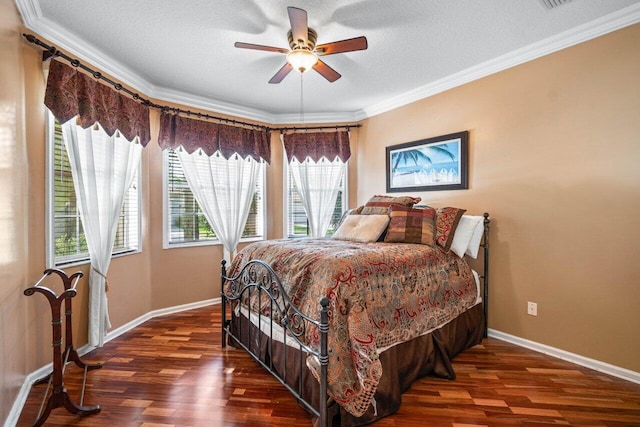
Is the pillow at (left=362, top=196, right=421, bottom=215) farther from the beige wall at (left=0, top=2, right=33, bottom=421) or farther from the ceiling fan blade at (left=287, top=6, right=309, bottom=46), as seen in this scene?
the beige wall at (left=0, top=2, right=33, bottom=421)

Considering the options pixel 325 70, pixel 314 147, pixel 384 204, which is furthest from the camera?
pixel 314 147

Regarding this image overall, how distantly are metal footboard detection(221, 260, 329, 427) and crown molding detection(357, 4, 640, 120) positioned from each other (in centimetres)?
277

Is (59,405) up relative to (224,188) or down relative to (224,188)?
down

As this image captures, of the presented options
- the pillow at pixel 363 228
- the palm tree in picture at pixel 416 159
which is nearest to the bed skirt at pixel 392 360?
the pillow at pixel 363 228

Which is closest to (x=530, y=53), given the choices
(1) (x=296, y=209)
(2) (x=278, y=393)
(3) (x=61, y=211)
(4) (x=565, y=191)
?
(4) (x=565, y=191)

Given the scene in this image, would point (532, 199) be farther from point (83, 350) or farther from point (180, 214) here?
point (83, 350)

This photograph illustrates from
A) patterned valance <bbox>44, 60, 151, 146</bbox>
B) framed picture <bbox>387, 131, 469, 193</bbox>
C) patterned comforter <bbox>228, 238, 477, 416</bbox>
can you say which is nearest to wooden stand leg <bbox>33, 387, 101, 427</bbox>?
patterned comforter <bbox>228, 238, 477, 416</bbox>

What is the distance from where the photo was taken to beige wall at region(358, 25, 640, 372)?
215 cm

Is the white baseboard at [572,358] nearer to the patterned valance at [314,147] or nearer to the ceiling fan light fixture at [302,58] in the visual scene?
the patterned valance at [314,147]

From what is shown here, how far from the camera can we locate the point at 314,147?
14.0ft

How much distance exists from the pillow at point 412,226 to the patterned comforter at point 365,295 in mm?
157

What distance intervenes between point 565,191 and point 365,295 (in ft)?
6.51

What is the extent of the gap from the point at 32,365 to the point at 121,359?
1.78 ft

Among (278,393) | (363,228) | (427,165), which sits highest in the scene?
(427,165)
